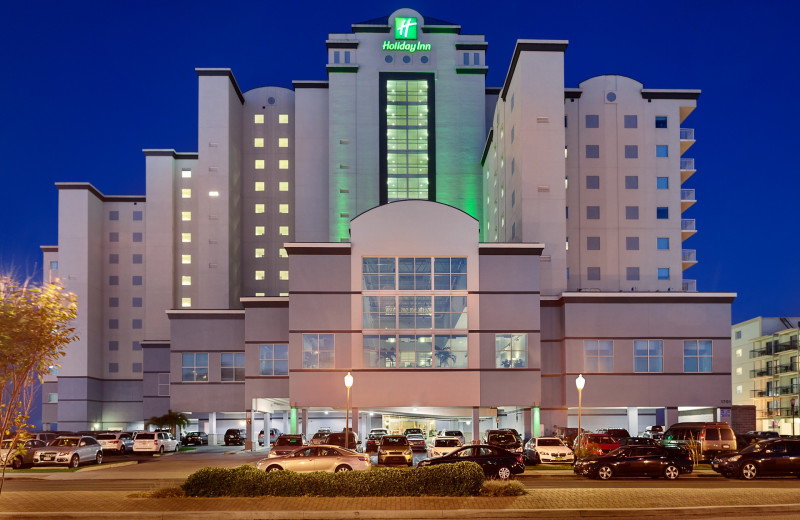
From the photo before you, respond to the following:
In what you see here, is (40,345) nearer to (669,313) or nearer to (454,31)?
(669,313)

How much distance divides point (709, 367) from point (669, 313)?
518 cm

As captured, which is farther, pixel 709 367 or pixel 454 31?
pixel 454 31

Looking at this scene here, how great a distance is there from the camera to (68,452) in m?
41.8

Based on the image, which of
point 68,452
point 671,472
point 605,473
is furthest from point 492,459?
point 68,452

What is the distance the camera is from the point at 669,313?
2510 inches

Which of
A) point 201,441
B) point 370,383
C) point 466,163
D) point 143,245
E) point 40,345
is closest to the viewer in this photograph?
point 40,345

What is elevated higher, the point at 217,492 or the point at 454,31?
the point at 454,31

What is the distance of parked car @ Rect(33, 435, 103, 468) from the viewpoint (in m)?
41.5

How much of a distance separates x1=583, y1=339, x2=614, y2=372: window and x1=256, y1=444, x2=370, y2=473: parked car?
36.3 meters

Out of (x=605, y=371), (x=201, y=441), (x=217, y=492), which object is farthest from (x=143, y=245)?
(x=217, y=492)

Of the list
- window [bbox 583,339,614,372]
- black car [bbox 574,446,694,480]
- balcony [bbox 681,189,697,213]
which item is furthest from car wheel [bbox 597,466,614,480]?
balcony [bbox 681,189,697,213]

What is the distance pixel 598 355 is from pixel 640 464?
31.9m

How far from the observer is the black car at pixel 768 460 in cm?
3142

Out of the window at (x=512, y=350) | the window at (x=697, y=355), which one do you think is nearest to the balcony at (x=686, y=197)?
the window at (x=697, y=355)
